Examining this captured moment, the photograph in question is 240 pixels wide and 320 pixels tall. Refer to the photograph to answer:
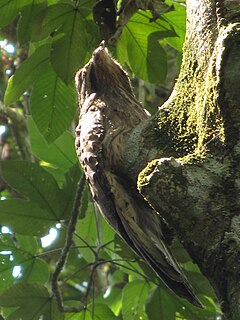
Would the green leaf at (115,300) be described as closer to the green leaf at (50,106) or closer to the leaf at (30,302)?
the leaf at (30,302)

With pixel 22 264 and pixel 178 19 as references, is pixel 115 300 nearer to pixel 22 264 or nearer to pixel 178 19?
pixel 22 264

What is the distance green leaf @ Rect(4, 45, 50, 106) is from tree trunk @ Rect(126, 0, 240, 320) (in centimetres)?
101

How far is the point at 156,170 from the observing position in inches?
66.8

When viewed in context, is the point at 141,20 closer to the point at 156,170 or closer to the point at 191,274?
the point at 191,274

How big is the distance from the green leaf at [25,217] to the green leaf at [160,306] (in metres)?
0.53

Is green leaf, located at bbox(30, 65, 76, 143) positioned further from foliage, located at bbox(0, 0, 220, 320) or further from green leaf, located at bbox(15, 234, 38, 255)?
green leaf, located at bbox(15, 234, 38, 255)

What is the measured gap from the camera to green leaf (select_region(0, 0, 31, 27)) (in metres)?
2.90

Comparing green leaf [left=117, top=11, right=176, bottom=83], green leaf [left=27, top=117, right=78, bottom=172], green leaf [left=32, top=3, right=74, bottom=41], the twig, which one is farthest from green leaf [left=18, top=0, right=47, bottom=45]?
the twig

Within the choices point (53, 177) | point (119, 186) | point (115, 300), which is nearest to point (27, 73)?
point (53, 177)

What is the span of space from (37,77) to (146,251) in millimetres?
1172

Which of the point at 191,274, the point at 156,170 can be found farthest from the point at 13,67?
the point at 156,170

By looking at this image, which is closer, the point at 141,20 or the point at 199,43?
the point at 199,43

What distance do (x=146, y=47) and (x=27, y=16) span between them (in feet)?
1.69

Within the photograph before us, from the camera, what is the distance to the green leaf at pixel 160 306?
3021 mm
